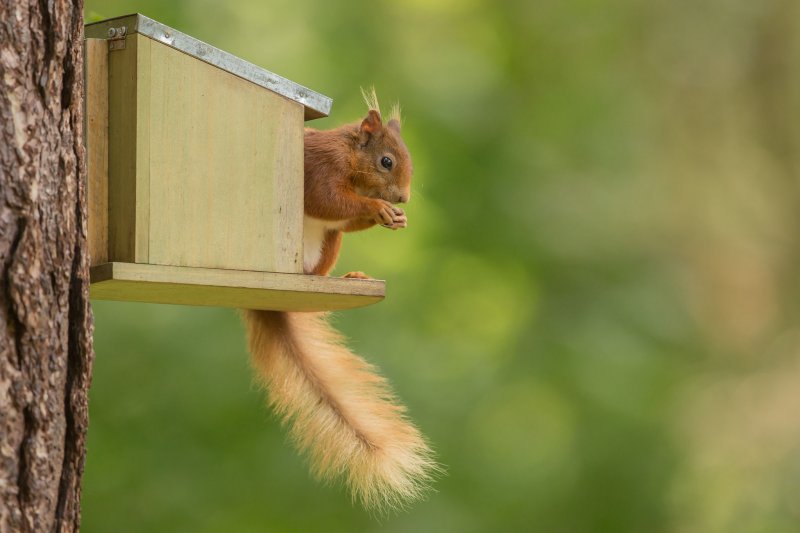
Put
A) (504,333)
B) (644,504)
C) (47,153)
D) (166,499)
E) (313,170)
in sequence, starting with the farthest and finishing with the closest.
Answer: (504,333), (644,504), (166,499), (313,170), (47,153)

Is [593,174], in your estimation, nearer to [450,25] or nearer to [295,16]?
[450,25]

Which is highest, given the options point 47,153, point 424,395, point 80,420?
point 47,153

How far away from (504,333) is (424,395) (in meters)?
1.02

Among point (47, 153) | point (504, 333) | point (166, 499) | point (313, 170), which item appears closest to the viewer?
point (47, 153)

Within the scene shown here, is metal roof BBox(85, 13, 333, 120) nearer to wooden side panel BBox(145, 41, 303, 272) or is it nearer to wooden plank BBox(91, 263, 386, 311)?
wooden side panel BBox(145, 41, 303, 272)

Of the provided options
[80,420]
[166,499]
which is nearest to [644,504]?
[166,499]

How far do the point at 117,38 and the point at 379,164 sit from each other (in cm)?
77

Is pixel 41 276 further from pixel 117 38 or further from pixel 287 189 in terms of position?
pixel 287 189

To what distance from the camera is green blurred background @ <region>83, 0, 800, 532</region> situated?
230 inches

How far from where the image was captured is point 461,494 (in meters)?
6.16

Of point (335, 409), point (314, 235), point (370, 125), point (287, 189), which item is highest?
point (370, 125)

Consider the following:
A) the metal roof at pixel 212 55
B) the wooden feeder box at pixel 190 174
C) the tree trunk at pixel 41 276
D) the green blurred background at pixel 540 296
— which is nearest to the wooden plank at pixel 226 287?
the wooden feeder box at pixel 190 174

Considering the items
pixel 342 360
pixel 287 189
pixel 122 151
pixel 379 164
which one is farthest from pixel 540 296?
pixel 122 151

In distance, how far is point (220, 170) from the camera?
2.47m
